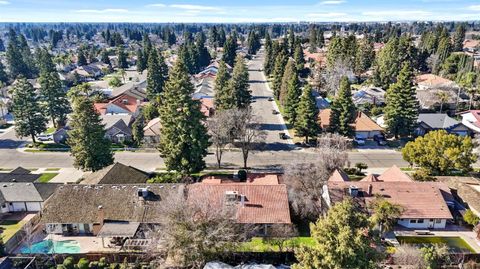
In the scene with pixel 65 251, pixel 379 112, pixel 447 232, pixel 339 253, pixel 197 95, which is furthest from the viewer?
pixel 197 95

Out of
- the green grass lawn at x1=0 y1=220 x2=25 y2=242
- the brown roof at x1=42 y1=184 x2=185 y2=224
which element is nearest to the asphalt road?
the brown roof at x1=42 y1=184 x2=185 y2=224

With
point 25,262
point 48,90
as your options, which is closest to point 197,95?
point 48,90

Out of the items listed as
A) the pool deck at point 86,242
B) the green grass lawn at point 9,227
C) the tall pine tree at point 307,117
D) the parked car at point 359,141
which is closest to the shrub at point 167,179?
the pool deck at point 86,242

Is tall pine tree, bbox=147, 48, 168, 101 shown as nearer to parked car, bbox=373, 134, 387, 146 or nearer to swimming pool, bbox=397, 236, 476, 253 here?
parked car, bbox=373, 134, 387, 146

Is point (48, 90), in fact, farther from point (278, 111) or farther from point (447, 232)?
point (447, 232)

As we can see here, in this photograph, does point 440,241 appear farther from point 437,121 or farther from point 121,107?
point 121,107

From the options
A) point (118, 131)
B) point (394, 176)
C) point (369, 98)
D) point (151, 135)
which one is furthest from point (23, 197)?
point (369, 98)

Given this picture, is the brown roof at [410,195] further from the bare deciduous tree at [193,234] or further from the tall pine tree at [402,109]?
the tall pine tree at [402,109]

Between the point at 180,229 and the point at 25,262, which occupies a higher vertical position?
the point at 180,229
